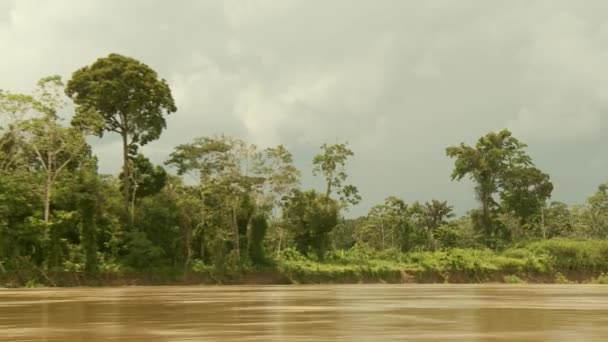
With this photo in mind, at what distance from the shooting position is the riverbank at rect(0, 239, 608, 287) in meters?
45.3

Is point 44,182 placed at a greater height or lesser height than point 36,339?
greater

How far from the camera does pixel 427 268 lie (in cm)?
5366

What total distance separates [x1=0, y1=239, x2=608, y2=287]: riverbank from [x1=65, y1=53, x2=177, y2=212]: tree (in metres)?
8.58

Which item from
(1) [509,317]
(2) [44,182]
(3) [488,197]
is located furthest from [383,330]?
(3) [488,197]

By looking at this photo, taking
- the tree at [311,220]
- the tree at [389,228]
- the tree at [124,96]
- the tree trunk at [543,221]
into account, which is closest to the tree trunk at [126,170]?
the tree at [124,96]

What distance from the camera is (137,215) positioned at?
44000mm

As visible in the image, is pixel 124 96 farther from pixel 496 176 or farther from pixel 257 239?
pixel 496 176

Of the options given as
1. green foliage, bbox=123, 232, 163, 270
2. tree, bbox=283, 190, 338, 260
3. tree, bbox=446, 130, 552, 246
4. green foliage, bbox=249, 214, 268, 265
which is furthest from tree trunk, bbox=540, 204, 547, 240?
green foliage, bbox=123, 232, 163, 270

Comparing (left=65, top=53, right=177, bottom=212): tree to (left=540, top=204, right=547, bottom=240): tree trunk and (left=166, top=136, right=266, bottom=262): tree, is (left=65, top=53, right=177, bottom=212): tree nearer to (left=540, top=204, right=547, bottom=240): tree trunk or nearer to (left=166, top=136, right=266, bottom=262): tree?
(left=166, top=136, right=266, bottom=262): tree

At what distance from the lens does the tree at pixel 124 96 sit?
138ft

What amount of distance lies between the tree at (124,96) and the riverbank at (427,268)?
8582mm

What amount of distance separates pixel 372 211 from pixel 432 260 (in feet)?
41.2

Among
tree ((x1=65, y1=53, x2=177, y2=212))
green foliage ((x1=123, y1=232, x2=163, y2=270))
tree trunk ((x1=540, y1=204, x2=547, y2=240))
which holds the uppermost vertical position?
tree ((x1=65, y1=53, x2=177, y2=212))

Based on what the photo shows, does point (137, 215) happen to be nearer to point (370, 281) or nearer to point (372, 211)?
point (370, 281)
